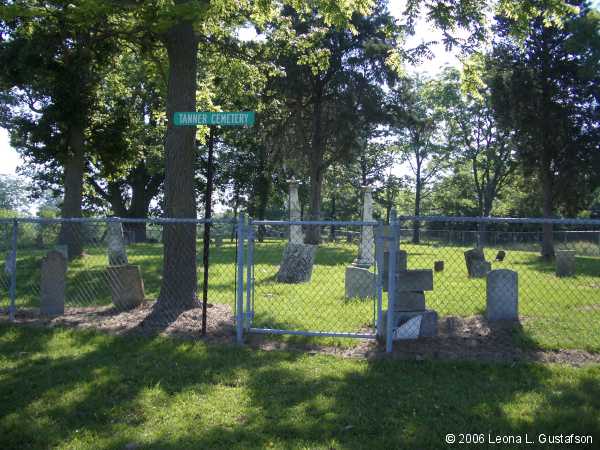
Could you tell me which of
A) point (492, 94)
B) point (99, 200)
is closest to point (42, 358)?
point (492, 94)

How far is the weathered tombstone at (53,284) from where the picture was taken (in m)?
8.18

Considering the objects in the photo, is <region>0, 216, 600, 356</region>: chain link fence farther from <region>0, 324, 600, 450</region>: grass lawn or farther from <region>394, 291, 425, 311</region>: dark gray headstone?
<region>0, 324, 600, 450</region>: grass lawn

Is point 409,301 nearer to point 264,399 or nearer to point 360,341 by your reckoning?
point 360,341

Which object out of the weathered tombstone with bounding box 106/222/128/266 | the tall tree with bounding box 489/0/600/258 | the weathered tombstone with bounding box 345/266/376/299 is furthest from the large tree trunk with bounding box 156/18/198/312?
the tall tree with bounding box 489/0/600/258

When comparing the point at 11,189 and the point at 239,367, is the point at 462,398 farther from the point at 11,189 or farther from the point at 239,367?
the point at 11,189

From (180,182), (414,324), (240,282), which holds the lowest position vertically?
(414,324)

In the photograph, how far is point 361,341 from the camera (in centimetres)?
670

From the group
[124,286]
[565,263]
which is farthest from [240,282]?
[565,263]

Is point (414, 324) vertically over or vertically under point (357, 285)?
under

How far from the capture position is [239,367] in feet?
18.6

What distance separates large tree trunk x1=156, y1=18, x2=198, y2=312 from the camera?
26.4 ft

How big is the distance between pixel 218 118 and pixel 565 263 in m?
12.6

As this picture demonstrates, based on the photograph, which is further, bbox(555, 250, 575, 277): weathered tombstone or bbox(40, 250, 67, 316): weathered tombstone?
bbox(555, 250, 575, 277): weathered tombstone

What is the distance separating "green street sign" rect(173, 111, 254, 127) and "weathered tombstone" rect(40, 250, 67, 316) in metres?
3.33
